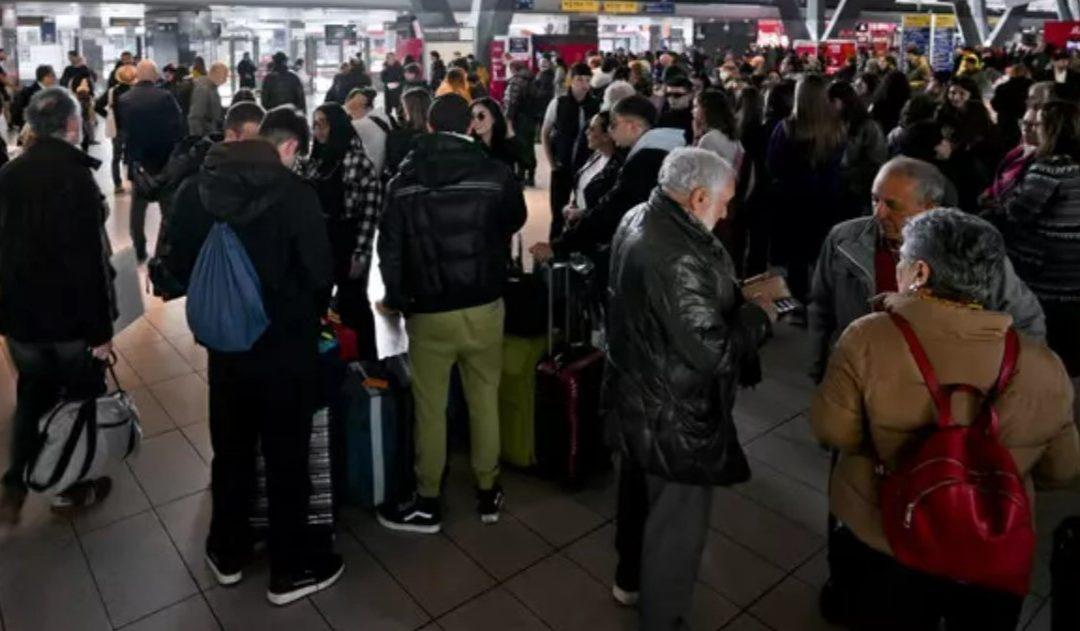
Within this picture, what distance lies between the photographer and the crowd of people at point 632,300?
5.60 ft

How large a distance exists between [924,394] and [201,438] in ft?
9.99

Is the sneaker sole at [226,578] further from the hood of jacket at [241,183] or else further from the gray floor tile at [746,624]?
the gray floor tile at [746,624]

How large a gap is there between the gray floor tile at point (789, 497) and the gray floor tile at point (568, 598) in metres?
0.83

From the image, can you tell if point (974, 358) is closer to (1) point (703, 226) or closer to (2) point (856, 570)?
(1) point (703, 226)

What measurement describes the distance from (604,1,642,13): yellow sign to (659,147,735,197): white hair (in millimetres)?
20104

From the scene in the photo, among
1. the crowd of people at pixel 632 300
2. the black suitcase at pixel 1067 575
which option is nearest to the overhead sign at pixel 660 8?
the crowd of people at pixel 632 300

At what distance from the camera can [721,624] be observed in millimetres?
2492

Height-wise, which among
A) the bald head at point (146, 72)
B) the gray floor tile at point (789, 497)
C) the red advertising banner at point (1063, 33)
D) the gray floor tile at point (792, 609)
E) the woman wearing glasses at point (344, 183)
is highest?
the red advertising banner at point (1063, 33)

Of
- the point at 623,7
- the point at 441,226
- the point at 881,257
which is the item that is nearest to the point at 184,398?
the point at 441,226

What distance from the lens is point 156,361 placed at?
15.1 ft

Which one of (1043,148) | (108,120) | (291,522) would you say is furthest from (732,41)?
(291,522)

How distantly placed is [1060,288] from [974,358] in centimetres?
190

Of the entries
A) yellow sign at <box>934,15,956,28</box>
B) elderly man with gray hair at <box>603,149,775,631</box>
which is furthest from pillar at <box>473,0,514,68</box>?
elderly man with gray hair at <box>603,149,775,631</box>

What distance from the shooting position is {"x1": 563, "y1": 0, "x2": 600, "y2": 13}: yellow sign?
2005cm
